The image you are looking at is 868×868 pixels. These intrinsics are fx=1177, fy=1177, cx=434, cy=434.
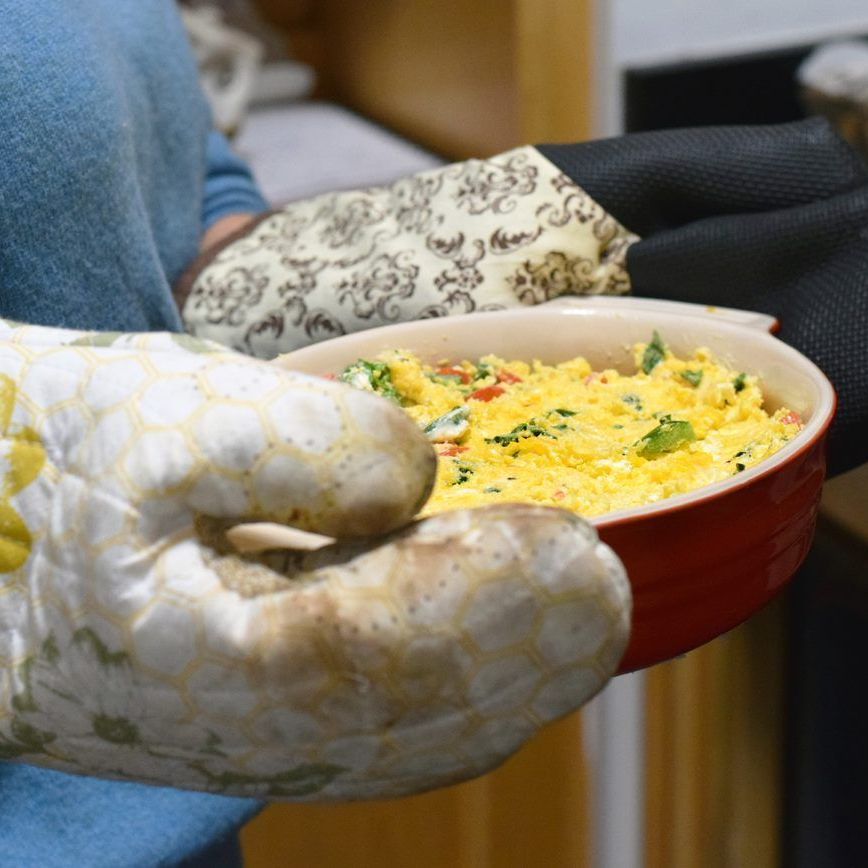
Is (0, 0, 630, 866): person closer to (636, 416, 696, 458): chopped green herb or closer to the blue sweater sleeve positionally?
(636, 416, 696, 458): chopped green herb

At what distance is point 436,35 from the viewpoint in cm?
138

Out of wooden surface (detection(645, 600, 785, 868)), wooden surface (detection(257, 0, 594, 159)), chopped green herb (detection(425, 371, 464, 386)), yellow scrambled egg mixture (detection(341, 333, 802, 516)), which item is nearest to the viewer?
yellow scrambled egg mixture (detection(341, 333, 802, 516))

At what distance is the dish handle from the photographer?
542 mm

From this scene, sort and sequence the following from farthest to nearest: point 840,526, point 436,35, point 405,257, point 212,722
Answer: point 436,35, point 840,526, point 405,257, point 212,722

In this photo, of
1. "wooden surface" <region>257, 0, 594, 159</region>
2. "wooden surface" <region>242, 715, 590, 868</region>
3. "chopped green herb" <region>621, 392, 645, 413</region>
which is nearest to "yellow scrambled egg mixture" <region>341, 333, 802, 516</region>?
"chopped green herb" <region>621, 392, 645, 413</region>

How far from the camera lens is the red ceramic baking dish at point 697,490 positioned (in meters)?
0.38

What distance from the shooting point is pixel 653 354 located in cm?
54

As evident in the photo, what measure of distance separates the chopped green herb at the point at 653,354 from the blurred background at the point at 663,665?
0.32 m

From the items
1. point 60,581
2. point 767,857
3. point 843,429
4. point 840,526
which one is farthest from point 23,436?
point 767,857

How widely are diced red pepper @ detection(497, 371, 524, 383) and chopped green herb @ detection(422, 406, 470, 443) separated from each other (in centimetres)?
6

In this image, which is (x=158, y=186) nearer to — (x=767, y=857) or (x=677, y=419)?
(x=677, y=419)

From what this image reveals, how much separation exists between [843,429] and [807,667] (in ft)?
1.51

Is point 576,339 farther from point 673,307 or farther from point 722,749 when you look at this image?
point 722,749

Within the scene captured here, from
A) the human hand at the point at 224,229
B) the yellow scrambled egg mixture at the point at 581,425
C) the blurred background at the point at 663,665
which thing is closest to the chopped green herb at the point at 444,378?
the yellow scrambled egg mixture at the point at 581,425
